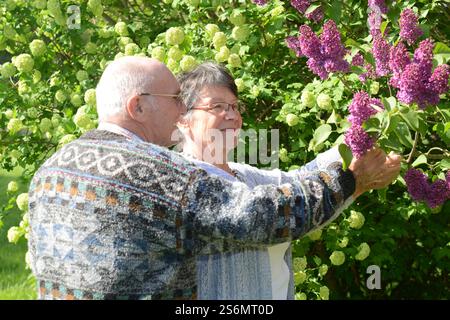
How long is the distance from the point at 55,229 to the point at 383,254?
1.92m

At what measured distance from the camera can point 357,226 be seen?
3.20 m

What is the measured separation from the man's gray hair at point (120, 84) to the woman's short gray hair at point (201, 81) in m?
0.41

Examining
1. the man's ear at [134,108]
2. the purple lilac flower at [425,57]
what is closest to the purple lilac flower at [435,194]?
the purple lilac flower at [425,57]

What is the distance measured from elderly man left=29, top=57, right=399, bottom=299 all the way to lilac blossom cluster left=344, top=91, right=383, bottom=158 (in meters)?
0.05

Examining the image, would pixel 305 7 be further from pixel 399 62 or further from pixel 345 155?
pixel 345 155

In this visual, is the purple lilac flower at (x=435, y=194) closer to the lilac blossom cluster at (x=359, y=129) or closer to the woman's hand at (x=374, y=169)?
the woman's hand at (x=374, y=169)

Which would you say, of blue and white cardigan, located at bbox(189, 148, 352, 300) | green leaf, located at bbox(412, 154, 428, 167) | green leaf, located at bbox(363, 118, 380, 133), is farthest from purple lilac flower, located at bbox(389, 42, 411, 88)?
green leaf, located at bbox(412, 154, 428, 167)

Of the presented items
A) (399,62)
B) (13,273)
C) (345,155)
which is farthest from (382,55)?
(13,273)

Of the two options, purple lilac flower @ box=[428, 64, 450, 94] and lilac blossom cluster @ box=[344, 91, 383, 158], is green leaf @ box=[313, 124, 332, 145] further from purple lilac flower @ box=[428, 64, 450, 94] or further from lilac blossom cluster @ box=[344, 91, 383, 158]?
purple lilac flower @ box=[428, 64, 450, 94]

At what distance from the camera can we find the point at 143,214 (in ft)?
5.98

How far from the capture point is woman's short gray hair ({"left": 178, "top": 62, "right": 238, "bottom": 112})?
243cm

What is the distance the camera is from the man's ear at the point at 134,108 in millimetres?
1989

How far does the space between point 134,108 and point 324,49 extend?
65 cm

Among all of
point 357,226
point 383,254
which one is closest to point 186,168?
point 357,226
